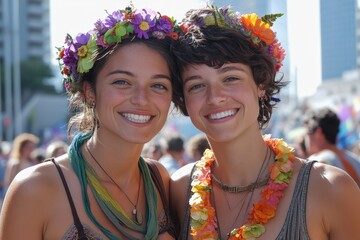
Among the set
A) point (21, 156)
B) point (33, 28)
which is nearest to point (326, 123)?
point (21, 156)

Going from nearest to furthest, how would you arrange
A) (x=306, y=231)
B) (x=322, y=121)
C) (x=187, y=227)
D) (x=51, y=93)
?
(x=306, y=231), (x=187, y=227), (x=322, y=121), (x=51, y=93)

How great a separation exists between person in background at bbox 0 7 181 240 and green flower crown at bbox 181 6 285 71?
0.17 meters

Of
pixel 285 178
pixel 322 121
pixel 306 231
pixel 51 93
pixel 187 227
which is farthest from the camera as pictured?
pixel 51 93

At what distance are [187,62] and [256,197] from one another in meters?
0.79

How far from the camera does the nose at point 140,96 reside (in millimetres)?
2963

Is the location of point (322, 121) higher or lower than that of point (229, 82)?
lower

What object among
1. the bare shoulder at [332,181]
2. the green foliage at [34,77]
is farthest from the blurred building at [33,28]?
the bare shoulder at [332,181]

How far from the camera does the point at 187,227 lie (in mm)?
3133

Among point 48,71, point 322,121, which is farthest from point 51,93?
point 322,121

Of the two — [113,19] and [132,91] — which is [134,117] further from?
[113,19]

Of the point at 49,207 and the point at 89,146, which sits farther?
the point at 89,146

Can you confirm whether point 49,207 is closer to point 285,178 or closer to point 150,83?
point 150,83

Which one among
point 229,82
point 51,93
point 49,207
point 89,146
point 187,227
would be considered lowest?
point 51,93

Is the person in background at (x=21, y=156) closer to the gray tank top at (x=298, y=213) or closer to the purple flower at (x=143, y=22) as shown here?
the purple flower at (x=143, y=22)
